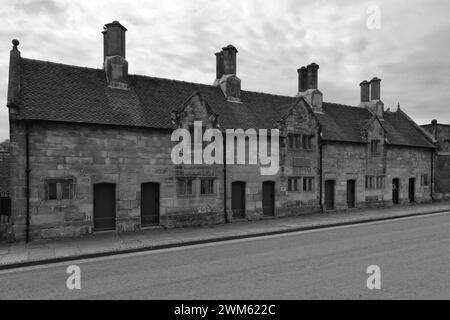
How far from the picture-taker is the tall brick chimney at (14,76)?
→ 1395cm

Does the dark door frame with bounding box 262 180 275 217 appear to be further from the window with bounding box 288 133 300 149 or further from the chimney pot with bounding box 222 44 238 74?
the chimney pot with bounding box 222 44 238 74

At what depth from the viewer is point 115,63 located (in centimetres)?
1778

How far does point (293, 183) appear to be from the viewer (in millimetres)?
21375

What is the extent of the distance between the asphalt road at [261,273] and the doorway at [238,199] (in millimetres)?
5241

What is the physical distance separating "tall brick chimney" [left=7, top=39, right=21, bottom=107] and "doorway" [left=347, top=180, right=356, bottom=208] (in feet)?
68.0

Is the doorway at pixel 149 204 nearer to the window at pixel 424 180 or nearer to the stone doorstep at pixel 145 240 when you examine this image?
the stone doorstep at pixel 145 240

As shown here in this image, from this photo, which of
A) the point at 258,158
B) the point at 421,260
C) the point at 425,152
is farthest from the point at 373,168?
the point at 421,260

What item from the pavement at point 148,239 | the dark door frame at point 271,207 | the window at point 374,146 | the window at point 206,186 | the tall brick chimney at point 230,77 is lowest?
the pavement at point 148,239

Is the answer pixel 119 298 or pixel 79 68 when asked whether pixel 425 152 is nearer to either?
pixel 79 68

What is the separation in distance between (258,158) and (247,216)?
3384 mm

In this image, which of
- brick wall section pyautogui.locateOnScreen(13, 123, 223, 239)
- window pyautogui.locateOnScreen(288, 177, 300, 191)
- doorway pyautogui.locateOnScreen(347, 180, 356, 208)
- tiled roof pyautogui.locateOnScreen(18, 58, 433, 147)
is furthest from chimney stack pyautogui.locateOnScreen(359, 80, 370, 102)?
brick wall section pyautogui.locateOnScreen(13, 123, 223, 239)

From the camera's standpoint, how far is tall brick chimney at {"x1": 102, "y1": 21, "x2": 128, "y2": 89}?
1778 cm

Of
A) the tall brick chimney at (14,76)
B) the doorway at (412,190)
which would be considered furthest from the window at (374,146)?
the tall brick chimney at (14,76)

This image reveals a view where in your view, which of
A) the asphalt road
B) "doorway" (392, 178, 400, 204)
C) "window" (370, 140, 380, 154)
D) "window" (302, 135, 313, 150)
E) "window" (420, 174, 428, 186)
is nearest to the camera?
the asphalt road
